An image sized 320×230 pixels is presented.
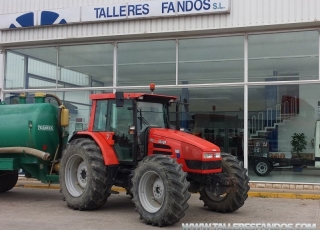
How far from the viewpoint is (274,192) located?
40.0ft

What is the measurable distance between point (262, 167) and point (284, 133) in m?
1.20

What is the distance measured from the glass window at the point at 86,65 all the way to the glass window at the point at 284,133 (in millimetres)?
4817

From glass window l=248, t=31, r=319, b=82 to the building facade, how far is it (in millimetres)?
28

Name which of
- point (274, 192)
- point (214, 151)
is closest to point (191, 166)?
point (214, 151)

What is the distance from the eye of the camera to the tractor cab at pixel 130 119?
891 cm

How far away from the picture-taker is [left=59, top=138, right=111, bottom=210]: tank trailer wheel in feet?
29.3

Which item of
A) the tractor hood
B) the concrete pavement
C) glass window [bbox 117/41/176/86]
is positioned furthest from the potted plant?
the tractor hood

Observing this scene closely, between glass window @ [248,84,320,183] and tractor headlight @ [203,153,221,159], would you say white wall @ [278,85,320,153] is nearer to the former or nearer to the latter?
glass window @ [248,84,320,183]

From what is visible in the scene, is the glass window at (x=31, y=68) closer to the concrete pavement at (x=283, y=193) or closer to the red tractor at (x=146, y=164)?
the concrete pavement at (x=283, y=193)

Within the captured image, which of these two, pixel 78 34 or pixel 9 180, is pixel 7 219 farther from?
pixel 78 34

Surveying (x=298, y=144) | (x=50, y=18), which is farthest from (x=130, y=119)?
(x=50, y=18)

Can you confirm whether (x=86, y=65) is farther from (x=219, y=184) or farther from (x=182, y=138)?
(x=219, y=184)

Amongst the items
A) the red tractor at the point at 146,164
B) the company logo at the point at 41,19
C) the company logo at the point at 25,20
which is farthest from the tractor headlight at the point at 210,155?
the company logo at the point at 25,20

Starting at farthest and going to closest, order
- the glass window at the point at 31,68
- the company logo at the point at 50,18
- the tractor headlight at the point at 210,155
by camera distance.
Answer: the glass window at the point at 31,68, the company logo at the point at 50,18, the tractor headlight at the point at 210,155
